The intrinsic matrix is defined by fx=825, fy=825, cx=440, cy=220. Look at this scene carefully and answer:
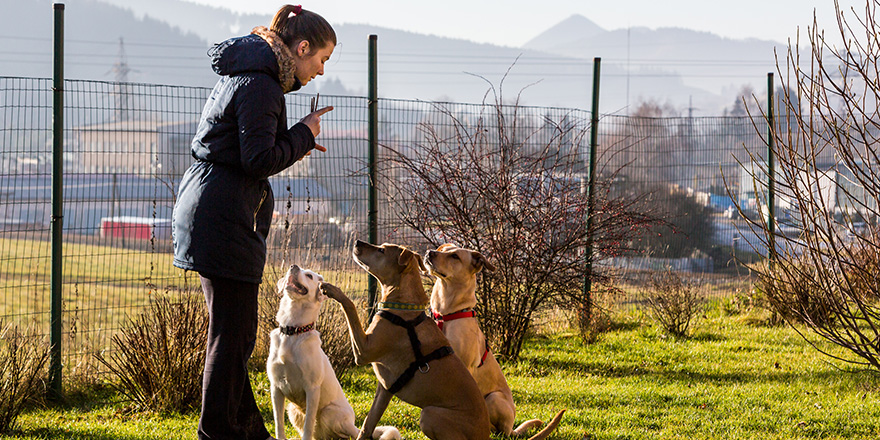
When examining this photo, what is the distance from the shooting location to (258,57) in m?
3.77

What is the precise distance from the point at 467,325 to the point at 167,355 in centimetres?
207

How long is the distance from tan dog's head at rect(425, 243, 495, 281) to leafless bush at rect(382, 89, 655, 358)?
2.37 meters

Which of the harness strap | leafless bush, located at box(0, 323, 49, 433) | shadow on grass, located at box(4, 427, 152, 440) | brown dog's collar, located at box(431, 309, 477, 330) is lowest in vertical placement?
shadow on grass, located at box(4, 427, 152, 440)

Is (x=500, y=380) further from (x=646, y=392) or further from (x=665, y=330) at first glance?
(x=665, y=330)

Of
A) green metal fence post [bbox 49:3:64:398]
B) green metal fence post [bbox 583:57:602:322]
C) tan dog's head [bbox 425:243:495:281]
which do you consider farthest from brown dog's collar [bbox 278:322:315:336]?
green metal fence post [bbox 583:57:602:322]

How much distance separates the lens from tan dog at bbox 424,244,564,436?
500 centimetres

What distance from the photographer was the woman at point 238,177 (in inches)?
147

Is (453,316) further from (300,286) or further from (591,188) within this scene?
(591,188)

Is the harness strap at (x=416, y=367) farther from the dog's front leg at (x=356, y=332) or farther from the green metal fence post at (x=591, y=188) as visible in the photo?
the green metal fence post at (x=591, y=188)

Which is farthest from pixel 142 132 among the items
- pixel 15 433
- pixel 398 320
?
pixel 398 320

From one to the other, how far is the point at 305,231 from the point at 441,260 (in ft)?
11.1

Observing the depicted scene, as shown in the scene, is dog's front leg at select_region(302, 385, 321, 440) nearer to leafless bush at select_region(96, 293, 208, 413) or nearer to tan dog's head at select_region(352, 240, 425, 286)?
tan dog's head at select_region(352, 240, 425, 286)

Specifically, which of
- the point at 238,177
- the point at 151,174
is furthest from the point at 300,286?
the point at 151,174

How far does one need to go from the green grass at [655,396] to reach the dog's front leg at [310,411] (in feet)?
2.95
